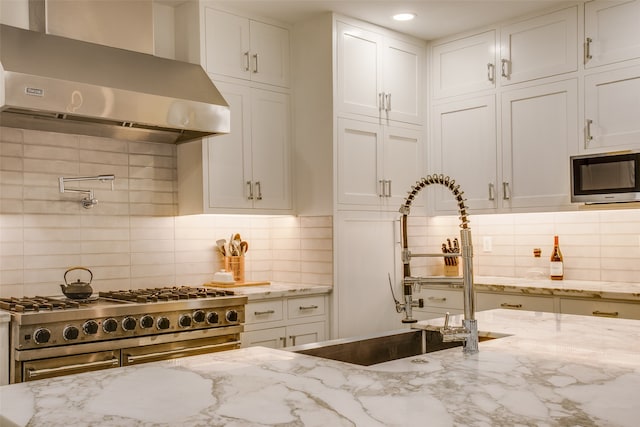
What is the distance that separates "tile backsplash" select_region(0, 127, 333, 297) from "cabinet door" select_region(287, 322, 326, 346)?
324mm

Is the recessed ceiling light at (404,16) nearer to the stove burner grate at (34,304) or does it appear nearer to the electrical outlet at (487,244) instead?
the electrical outlet at (487,244)

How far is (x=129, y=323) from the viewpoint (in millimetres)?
3041

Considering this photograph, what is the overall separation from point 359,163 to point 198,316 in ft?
5.08

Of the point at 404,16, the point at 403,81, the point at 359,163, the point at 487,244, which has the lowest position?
the point at 487,244

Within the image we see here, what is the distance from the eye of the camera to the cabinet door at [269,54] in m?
4.09

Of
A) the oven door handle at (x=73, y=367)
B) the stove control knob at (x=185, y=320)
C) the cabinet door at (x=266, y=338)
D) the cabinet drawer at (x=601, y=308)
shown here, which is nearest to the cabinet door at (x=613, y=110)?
the cabinet drawer at (x=601, y=308)

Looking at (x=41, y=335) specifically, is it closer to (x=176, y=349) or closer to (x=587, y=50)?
(x=176, y=349)

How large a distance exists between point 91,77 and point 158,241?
1.19 m

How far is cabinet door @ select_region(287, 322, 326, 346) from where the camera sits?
12.5 ft

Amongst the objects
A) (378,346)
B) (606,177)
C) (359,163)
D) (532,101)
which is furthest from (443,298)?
(378,346)

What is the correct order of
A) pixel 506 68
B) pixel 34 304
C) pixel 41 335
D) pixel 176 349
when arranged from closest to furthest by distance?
pixel 41 335, pixel 34 304, pixel 176 349, pixel 506 68

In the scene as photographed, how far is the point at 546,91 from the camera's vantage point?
4.08 metres

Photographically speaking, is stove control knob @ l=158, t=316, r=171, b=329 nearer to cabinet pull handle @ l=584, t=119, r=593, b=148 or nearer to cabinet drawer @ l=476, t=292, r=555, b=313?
cabinet drawer @ l=476, t=292, r=555, b=313

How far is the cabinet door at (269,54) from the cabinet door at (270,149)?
0.34ft
